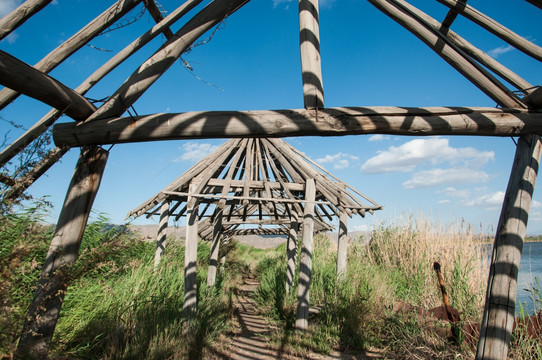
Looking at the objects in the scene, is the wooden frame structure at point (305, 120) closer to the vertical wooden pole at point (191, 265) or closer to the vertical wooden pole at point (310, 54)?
the vertical wooden pole at point (310, 54)

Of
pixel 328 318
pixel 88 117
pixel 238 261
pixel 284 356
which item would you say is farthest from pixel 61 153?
pixel 238 261

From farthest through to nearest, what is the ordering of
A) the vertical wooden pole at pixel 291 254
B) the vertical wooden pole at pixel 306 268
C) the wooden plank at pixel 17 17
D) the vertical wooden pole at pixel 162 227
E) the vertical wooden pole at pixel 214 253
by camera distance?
the vertical wooden pole at pixel 214 253 < the vertical wooden pole at pixel 291 254 < the vertical wooden pole at pixel 162 227 < the vertical wooden pole at pixel 306 268 < the wooden plank at pixel 17 17

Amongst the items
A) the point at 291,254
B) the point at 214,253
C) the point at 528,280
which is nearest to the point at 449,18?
the point at 291,254

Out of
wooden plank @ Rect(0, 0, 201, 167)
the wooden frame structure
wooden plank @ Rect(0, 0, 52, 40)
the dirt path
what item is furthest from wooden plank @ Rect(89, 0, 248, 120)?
the dirt path

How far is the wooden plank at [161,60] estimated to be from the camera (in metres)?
3.09

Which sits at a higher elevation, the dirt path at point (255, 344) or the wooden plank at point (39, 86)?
the wooden plank at point (39, 86)

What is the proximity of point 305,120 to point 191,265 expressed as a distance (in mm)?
3879

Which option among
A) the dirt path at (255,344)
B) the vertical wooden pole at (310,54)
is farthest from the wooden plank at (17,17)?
the dirt path at (255,344)

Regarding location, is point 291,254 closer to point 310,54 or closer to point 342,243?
point 342,243

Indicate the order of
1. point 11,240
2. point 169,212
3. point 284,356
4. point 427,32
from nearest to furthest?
point 427,32 → point 11,240 → point 284,356 → point 169,212

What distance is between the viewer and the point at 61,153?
9.69 ft

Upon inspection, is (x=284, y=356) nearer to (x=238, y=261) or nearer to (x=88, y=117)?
(x=88, y=117)

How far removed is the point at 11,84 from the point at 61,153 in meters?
0.75

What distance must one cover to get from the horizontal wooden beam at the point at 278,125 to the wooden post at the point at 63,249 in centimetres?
23
